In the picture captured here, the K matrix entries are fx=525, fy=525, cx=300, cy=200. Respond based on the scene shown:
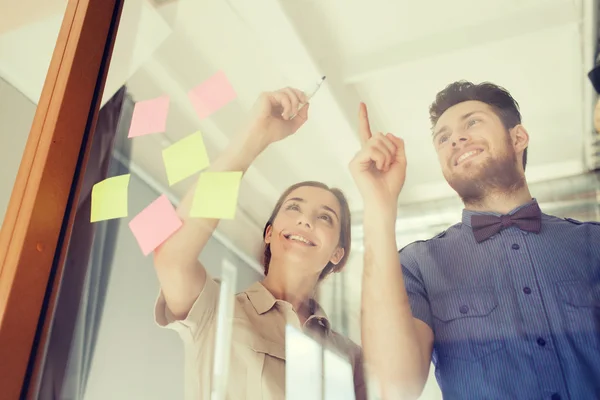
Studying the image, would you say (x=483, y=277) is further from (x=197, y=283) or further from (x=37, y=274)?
(x=37, y=274)

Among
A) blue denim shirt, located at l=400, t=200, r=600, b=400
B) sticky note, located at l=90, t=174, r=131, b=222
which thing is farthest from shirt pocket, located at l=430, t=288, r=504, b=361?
sticky note, located at l=90, t=174, r=131, b=222

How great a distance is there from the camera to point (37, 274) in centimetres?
92

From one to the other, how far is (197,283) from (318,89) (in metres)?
0.43

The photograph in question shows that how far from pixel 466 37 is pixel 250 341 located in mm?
649

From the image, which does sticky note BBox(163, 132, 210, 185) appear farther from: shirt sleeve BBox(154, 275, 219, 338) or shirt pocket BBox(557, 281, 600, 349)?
shirt pocket BBox(557, 281, 600, 349)

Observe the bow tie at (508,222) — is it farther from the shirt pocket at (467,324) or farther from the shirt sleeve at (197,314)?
the shirt sleeve at (197,314)

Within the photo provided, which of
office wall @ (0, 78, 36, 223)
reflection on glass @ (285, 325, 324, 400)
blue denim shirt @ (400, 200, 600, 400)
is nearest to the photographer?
blue denim shirt @ (400, 200, 600, 400)

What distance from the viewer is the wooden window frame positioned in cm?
88

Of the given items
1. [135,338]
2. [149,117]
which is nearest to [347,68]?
[149,117]

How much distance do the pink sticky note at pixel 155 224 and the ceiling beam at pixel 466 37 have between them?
43cm

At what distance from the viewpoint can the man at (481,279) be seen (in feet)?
2.30

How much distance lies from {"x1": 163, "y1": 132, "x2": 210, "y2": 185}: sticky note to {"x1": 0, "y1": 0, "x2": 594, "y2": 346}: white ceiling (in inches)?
0.7

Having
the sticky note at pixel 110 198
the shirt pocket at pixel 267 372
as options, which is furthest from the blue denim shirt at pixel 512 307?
the sticky note at pixel 110 198

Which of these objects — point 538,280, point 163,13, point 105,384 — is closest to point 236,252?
point 105,384
